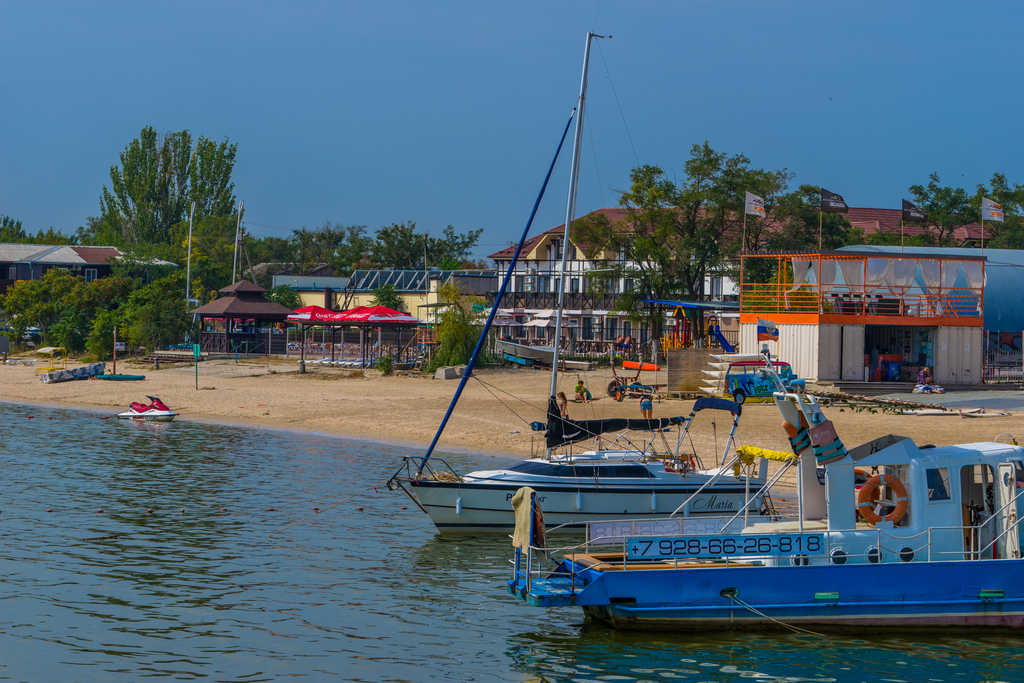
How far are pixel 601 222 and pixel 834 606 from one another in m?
40.7

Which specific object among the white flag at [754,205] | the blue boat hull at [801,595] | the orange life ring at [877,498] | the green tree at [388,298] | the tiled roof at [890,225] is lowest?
the blue boat hull at [801,595]

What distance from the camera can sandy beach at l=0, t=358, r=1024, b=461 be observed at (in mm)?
30141

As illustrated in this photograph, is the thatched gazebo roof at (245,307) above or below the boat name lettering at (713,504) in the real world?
above

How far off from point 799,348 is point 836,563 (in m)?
28.6

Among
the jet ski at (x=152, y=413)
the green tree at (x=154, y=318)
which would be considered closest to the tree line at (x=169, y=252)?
the green tree at (x=154, y=318)

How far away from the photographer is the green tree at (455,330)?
50188 millimetres

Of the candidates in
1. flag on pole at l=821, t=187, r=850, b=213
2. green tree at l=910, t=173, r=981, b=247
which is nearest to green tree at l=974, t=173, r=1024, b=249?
green tree at l=910, t=173, r=981, b=247

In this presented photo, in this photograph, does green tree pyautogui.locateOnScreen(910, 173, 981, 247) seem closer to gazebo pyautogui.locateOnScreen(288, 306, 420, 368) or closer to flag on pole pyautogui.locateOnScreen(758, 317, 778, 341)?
gazebo pyautogui.locateOnScreen(288, 306, 420, 368)

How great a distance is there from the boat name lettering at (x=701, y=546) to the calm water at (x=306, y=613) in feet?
3.75

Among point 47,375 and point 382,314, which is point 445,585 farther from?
point 47,375

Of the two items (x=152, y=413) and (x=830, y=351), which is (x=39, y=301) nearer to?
(x=152, y=413)

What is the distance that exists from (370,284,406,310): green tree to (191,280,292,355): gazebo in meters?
15.7

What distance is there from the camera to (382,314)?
52.8 m

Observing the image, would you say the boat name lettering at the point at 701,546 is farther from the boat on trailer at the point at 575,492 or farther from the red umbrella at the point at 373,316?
the red umbrella at the point at 373,316
